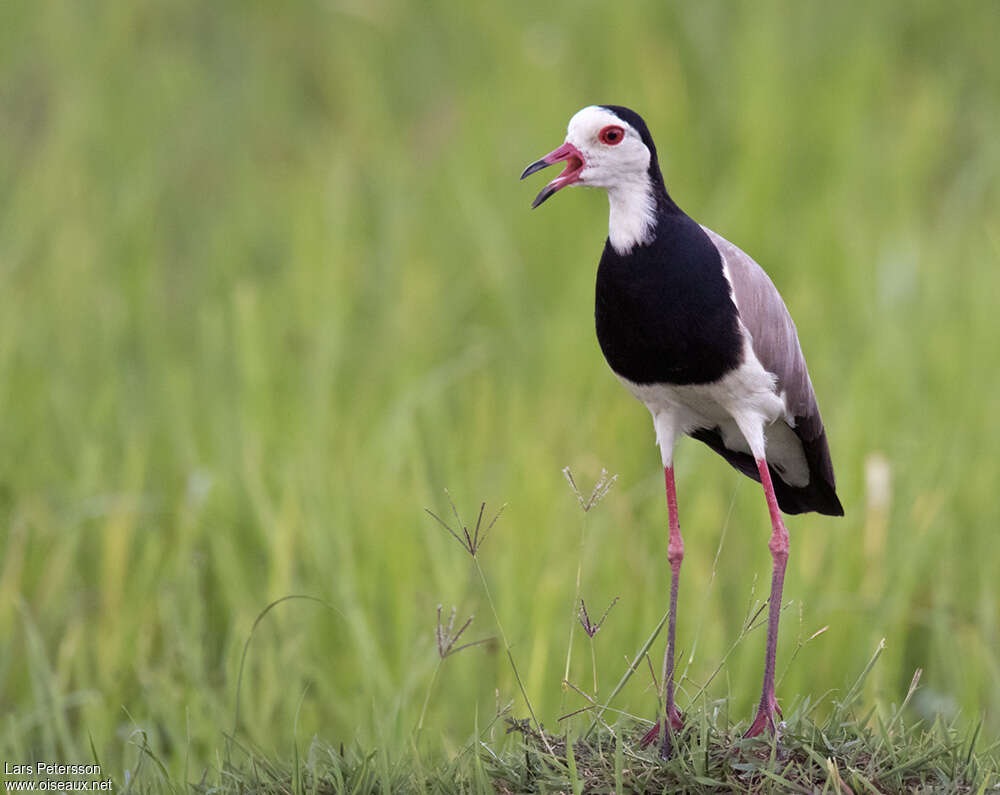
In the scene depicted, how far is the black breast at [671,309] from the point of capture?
7.90 feet

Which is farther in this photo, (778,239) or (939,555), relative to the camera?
(778,239)

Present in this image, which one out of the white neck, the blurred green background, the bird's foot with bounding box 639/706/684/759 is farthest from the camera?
the blurred green background

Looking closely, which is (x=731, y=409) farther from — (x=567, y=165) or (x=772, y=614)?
(x=567, y=165)

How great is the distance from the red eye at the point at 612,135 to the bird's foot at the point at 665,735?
1020 millimetres

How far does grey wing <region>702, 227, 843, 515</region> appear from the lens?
250cm

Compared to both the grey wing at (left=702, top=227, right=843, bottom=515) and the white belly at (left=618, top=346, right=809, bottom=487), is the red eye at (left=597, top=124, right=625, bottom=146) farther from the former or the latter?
the white belly at (left=618, top=346, right=809, bottom=487)

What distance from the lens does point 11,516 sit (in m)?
4.36

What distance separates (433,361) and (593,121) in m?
3.23

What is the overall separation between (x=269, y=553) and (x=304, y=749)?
941mm

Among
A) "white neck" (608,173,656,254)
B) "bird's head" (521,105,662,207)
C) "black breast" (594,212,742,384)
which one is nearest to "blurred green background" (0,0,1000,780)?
"black breast" (594,212,742,384)

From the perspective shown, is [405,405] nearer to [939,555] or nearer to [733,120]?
[939,555]

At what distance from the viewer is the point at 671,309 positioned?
7.89ft

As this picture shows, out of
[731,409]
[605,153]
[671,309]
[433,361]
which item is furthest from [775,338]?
A: [433,361]

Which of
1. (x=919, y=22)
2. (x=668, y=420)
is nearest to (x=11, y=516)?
(x=668, y=420)
